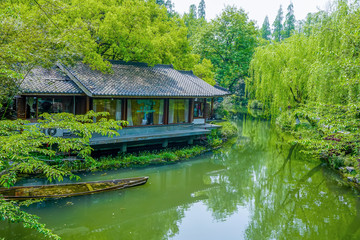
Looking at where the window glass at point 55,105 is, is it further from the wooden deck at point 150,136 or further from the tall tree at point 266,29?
the tall tree at point 266,29

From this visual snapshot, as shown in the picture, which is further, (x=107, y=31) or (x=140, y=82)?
(x=107, y=31)

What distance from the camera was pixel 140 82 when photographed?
14.4 meters

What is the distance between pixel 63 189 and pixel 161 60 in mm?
11690

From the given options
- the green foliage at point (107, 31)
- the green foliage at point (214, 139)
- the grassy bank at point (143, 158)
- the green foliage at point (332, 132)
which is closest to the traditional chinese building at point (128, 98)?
the green foliage at point (214, 139)

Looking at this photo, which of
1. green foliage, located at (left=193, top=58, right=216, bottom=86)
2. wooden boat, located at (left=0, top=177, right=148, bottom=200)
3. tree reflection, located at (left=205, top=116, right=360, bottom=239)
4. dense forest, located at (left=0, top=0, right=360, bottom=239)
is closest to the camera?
dense forest, located at (left=0, top=0, right=360, bottom=239)

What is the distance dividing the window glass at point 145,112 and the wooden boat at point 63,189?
193 inches

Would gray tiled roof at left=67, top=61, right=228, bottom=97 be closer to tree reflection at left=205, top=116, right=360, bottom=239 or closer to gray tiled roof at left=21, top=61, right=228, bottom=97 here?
gray tiled roof at left=21, top=61, right=228, bottom=97

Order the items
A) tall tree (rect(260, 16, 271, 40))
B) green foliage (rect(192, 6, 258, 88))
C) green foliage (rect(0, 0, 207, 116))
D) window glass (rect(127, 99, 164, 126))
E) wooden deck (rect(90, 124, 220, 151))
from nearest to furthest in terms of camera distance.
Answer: green foliage (rect(0, 0, 207, 116)), wooden deck (rect(90, 124, 220, 151)), window glass (rect(127, 99, 164, 126)), green foliage (rect(192, 6, 258, 88)), tall tree (rect(260, 16, 271, 40))

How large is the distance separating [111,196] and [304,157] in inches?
430

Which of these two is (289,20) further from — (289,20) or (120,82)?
(120,82)

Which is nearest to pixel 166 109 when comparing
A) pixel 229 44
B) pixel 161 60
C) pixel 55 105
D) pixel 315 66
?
pixel 161 60

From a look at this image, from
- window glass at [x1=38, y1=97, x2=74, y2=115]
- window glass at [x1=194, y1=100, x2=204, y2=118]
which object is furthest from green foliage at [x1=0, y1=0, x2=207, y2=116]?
window glass at [x1=194, y1=100, x2=204, y2=118]

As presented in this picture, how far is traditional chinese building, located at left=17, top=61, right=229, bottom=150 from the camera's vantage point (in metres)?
11.9

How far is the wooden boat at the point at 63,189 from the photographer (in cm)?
809
